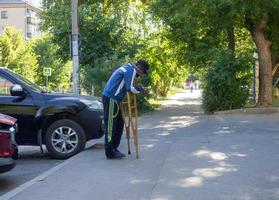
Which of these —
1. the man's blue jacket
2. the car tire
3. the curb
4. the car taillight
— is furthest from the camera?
the curb

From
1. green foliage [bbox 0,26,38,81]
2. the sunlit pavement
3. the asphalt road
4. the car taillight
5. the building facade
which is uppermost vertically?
the building facade

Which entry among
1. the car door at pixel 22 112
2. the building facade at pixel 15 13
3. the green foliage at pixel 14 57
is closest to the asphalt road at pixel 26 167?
the car door at pixel 22 112

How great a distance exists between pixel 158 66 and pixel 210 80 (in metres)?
10.2

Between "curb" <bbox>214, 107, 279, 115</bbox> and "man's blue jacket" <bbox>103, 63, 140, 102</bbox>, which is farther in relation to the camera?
"curb" <bbox>214, 107, 279, 115</bbox>

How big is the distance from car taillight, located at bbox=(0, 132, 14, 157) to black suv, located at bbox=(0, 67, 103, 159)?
2.62 metres

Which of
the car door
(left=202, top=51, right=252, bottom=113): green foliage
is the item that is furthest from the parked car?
(left=202, top=51, right=252, bottom=113): green foliage

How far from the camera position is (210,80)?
20.9 meters

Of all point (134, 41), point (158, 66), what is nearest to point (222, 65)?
point (134, 41)

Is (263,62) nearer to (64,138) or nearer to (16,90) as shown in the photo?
(64,138)

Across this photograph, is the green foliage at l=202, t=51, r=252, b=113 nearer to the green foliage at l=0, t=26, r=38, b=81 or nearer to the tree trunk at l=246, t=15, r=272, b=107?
→ the tree trunk at l=246, t=15, r=272, b=107

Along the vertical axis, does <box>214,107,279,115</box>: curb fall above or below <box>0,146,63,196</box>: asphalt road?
above

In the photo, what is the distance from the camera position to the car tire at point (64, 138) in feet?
34.2

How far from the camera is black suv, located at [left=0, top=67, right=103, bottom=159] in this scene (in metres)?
10.3

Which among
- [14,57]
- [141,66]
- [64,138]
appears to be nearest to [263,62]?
[64,138]
